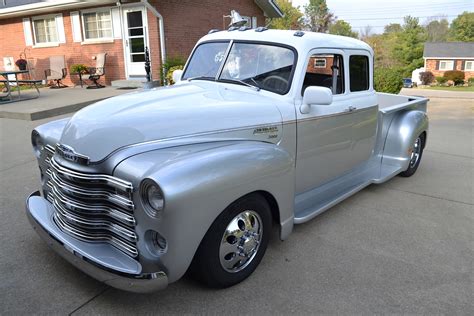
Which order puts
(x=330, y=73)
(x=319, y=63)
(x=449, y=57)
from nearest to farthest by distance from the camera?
(x=319, y=63)
(x=330, y=73)
(x=449, y=57)

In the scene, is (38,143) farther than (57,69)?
No

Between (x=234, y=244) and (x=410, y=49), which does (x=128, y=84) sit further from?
(x=410, y=49)

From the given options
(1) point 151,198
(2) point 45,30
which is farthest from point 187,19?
(1) point 151,198

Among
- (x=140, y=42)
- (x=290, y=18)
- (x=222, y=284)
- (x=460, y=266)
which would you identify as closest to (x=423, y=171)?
(x=460, y=266)

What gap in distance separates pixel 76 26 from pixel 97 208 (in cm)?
1502

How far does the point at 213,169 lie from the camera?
2586 millimetres

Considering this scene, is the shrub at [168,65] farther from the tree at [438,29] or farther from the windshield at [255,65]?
the tree at [438,29]

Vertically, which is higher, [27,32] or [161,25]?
[27,32]

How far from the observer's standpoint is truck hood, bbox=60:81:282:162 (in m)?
2.76

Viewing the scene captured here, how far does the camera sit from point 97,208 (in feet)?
8.68

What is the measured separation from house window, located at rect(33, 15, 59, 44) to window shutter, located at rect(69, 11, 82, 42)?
1309mm

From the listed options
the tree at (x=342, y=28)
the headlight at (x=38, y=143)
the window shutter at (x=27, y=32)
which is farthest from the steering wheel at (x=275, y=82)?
the tree at (x=342, y=28)

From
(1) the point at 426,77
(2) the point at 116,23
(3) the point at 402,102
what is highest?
(2) the point at 116,23

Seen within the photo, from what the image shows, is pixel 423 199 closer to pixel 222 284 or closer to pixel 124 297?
pixel 222 284
